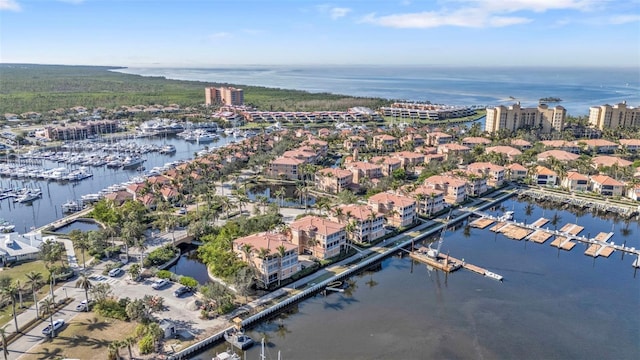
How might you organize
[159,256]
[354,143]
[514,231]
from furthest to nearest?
[354,143] → [514,231] → [159,256]

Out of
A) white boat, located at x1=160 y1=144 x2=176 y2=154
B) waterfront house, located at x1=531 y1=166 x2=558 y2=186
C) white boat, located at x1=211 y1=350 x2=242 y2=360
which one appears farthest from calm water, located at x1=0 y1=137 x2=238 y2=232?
waterfront house, located at x1=531 y1=166 x2=558 y2=186

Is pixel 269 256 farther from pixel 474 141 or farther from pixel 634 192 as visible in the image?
pixel 474 141

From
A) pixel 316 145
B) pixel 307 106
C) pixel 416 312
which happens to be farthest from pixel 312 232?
pixel 307 106

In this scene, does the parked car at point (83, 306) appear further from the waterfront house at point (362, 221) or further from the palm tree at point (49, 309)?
the waterfront house at point (362, 221)

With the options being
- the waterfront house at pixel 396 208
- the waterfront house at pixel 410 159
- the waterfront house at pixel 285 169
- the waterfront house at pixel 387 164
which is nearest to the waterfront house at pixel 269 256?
the waterfront house at pixel 396 208

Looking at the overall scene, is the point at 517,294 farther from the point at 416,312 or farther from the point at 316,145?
the point at 316,145

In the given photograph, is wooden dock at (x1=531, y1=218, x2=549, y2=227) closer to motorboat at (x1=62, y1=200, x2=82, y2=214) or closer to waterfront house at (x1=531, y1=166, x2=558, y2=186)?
waterfront house at (x1=531, y1=166, x2=558, y2=186)

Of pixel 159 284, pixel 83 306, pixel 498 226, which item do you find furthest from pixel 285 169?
pixel 83 306
